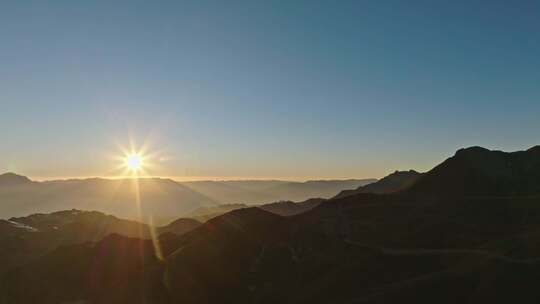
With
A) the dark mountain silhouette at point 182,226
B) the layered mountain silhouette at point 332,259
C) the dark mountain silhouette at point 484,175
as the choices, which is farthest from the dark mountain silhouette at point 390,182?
the layered mountain silhouette at point 332,259

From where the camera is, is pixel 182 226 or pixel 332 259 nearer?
pixel 332 259

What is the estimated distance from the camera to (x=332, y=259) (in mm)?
68750

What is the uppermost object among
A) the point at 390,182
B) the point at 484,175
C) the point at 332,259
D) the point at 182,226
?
the point at 390,182

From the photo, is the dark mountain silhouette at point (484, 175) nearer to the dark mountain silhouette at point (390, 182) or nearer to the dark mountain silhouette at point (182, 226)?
the dark mountain silhouette at point (390, 182)

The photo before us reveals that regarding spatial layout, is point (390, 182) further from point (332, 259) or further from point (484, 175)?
point (332, 259)

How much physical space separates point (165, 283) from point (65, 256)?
2737 cm

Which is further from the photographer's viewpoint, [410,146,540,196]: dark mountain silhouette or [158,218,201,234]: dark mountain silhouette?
[158,218,201,234]: dark mountain silhouette

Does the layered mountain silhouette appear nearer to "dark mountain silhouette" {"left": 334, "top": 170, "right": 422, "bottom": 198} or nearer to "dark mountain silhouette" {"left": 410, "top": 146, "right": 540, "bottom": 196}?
"dark mountain silhouette" {"left": 410, "top": 146, "right": 540, "bottom": 196}

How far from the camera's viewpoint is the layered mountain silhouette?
181ft

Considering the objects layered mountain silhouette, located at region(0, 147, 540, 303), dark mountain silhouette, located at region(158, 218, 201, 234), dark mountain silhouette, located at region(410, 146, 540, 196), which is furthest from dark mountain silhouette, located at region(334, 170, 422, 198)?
layered mountain silhouette, located at region(0, 147, 540, 303)

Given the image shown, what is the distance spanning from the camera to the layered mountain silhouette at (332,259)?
55.1 m

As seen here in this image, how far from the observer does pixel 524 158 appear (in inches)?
4471

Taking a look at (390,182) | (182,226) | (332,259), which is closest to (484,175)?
(332,259)

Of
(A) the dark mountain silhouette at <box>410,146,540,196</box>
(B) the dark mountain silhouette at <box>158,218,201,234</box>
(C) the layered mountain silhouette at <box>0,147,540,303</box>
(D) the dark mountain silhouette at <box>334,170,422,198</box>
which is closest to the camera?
(C) the layered mountain silhouette at <box>0,147,540,303</box>
